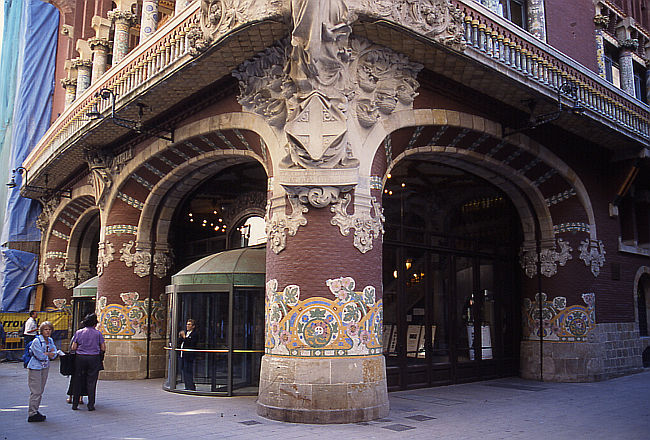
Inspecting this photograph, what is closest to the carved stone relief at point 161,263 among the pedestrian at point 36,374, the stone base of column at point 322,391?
the pedestrian at point 36,374

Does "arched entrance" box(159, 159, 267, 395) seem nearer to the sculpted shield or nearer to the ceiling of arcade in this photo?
the ceiling of arcade

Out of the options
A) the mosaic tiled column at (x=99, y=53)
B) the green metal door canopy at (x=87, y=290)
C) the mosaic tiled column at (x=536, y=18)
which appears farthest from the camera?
the mosaic tiled column at (x=99, y=53)

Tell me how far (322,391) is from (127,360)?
7.78 meters

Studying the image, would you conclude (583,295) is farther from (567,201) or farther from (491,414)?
(491,414)

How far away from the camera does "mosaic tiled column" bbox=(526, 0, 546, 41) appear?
15539 mm

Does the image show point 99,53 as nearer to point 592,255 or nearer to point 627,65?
point 592,255

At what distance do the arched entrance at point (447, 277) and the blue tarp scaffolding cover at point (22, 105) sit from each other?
18.0 m

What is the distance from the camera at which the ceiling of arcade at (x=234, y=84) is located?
35.3 ft

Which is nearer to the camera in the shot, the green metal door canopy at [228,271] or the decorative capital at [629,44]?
the green metal door canopy at [228,271]

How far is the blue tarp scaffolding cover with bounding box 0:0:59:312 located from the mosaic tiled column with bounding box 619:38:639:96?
22.7m

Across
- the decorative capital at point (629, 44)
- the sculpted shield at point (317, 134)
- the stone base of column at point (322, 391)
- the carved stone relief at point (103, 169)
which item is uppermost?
the decorative capital at point (629, 44)

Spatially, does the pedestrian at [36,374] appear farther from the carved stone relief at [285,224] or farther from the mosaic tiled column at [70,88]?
the mosaic tiled column at [70,88]

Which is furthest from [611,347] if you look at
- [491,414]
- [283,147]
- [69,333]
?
[69,333]

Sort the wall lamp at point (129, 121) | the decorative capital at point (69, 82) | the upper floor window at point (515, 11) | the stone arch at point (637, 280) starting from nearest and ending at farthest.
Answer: the wall lamp at point (129, 121) < the upper floor window at point (515, 11) < the stone arch at point (637, 280) < the decorative capital at point (69, 82)
